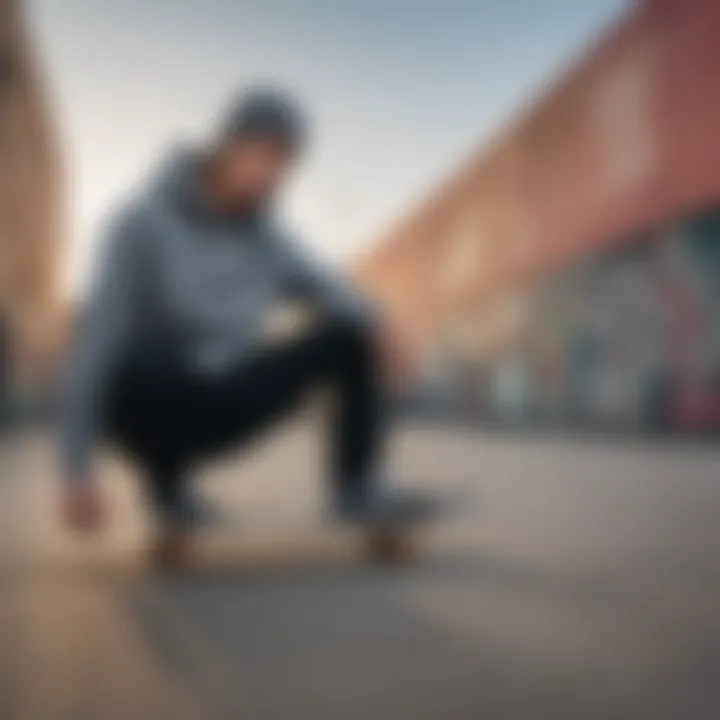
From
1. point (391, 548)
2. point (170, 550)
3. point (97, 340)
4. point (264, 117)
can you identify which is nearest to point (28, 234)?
point (97, 340)

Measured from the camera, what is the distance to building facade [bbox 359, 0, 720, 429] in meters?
0.85

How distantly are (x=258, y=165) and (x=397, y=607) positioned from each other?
372 mm


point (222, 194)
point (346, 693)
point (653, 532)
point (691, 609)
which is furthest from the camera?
point (653, 532)

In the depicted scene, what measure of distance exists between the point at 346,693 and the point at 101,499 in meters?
Result: 0.33

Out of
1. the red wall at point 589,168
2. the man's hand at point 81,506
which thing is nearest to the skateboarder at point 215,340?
the man's hand at point 81,506

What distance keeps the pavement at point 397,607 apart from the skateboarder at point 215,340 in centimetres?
4

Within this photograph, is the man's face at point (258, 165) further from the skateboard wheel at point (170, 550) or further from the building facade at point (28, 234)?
the skateboard wheel at point (170, 550)

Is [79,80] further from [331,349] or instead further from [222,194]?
[331,349]

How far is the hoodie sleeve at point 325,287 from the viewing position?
2.55ft

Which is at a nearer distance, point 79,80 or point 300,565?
point 79,80

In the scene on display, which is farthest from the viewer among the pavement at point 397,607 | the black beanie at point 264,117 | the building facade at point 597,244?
the building facade at point 597,244

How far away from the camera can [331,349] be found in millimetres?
926

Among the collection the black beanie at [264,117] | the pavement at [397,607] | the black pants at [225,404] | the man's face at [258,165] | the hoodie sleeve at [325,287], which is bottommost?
the pavement at [397,607]

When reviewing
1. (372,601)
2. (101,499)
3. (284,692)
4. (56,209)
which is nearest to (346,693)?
(284,692)
